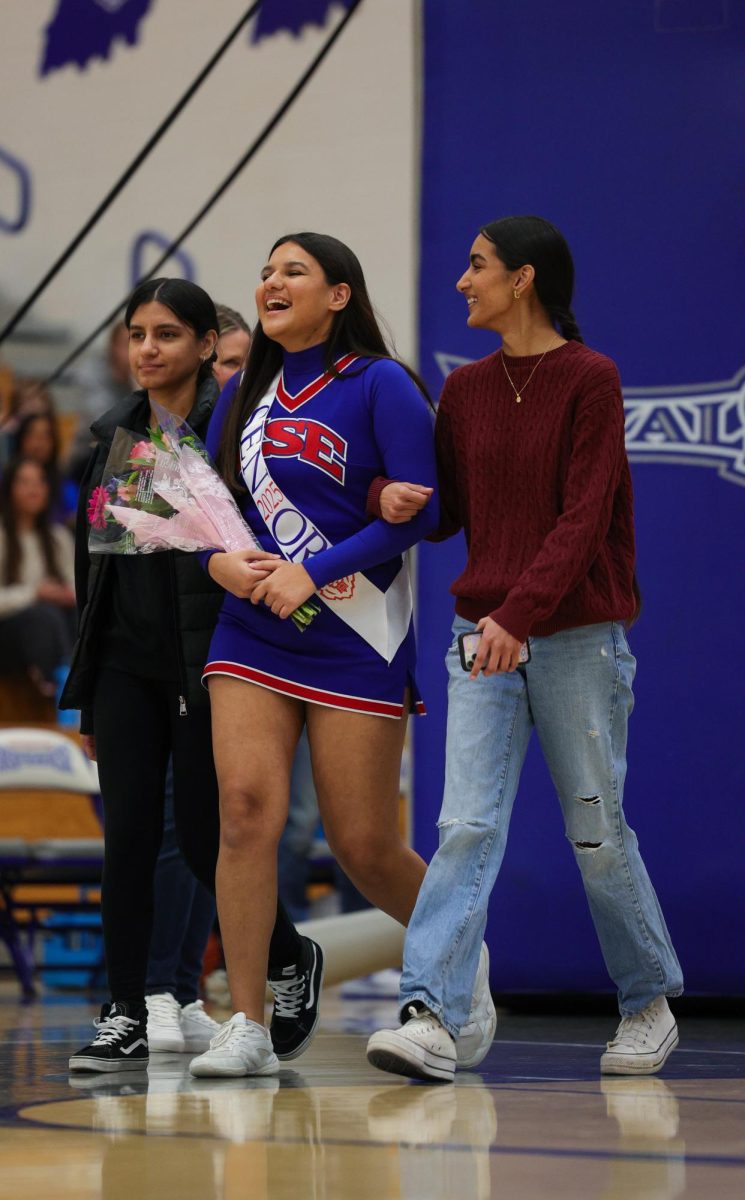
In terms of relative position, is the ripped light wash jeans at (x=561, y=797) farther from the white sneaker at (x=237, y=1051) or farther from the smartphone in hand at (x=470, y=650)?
the white sneaker at (x=237, y=1051)

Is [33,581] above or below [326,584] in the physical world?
below

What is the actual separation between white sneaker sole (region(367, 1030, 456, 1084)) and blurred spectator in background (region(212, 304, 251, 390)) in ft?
6.36

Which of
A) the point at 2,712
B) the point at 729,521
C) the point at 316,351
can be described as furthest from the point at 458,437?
the point at 2,712

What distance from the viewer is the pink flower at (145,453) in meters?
3.65

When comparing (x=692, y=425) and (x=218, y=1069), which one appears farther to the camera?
(x=692, y=425)

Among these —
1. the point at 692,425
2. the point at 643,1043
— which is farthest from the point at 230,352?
the point at 643,1043

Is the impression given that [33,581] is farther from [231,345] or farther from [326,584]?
[326,584]

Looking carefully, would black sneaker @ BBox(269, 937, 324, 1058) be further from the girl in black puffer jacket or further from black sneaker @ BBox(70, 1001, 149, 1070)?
black sneaker @ BBox(70, 1001, 149, 1070)

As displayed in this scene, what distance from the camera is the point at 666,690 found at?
179 inches

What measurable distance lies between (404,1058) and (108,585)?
116cm

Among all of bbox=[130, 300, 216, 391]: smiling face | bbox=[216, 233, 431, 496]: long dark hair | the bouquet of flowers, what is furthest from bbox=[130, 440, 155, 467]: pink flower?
bbox=[130, 300, 216, 391]: smiling face

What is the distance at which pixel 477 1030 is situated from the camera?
3.41 meters

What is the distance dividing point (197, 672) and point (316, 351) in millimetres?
663

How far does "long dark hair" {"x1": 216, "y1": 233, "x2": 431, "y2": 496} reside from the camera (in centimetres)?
361
